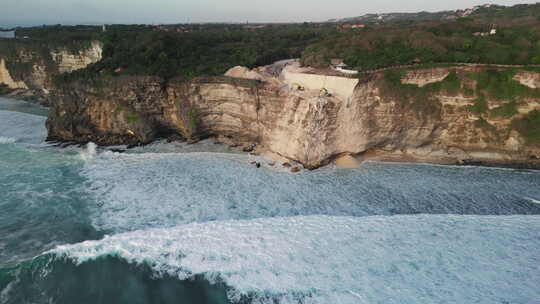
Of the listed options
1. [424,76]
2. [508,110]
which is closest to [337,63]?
[424,76]

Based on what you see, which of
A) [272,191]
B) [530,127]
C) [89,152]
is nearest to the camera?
[272,191]

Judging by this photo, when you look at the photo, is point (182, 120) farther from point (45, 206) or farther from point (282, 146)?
point (45, 206)

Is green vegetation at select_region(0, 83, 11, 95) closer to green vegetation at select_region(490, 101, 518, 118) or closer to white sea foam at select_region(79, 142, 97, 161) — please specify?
white sea foam at select_region(79, 142, 97, 161)

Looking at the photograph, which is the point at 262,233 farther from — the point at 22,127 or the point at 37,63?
the point at 37,63

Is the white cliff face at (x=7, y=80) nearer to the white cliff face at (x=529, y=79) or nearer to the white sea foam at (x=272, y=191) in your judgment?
the white sea foam at (x=272, y=191)

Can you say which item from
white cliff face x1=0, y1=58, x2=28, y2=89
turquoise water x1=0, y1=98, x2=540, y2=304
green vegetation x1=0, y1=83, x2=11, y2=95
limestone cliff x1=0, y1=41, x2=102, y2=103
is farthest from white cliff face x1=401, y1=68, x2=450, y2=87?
green vegetation x1=0, y1=83, x2=11, y2=95

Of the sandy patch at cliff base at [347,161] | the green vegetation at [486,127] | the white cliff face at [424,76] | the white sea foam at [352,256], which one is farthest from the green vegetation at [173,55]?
the green vegetation at [486,127]
